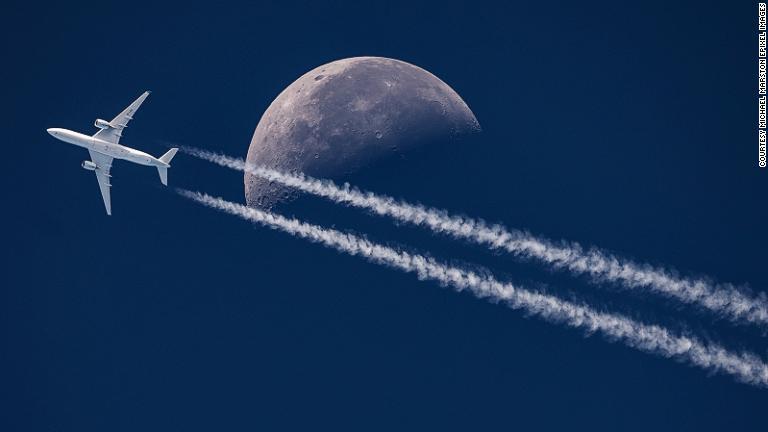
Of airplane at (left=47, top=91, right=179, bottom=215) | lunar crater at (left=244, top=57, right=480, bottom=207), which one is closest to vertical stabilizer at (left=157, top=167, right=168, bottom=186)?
airplane at (left=47, top=91, right=179, bottom=215)

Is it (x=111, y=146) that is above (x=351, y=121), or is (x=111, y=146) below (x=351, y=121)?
below

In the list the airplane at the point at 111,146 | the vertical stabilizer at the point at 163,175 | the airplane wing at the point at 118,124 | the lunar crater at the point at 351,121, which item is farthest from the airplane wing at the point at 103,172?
the lunar crater at the point at 351,121

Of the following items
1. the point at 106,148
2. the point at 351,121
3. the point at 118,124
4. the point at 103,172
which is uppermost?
the point at 351,121

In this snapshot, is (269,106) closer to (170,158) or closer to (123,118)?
(170,158)

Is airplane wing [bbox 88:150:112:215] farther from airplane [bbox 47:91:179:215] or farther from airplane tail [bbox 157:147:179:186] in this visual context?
airplane tail [bbox 157:147:179:186]

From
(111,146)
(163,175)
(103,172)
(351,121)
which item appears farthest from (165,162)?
(351,121)

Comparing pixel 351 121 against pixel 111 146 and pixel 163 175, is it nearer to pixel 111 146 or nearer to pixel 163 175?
pixel 163 175
